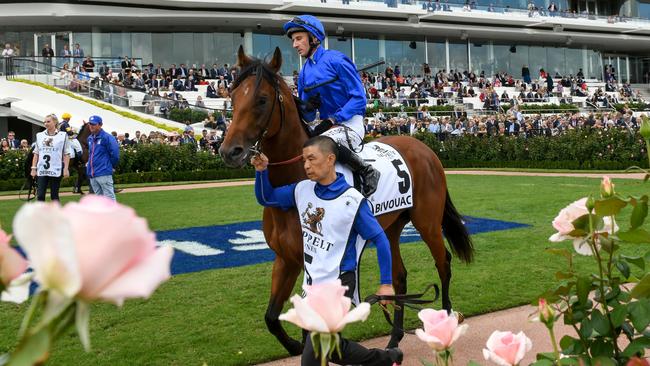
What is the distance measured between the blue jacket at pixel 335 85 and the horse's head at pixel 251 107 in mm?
367

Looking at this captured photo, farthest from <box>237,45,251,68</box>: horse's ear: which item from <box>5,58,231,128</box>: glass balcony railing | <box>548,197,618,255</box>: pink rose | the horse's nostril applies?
<box>5,58,231,128</box>: glass balcony railing

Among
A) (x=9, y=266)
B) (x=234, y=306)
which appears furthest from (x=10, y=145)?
(x=9, y=266)

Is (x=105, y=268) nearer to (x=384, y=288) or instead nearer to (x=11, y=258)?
(x=11, y=258)

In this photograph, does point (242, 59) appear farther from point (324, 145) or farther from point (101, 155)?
point (101, 155)

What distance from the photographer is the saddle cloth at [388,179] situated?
13.5ft

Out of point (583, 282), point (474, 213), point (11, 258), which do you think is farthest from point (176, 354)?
point (474, 213)

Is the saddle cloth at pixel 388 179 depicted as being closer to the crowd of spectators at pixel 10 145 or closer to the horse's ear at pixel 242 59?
the horse's ear at pixel 242 59

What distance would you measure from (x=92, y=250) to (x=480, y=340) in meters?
4.00

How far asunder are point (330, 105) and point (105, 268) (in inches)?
144

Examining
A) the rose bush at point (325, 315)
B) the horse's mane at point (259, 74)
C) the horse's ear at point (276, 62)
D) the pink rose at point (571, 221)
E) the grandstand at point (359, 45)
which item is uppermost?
the grandstand at point (359, 45)

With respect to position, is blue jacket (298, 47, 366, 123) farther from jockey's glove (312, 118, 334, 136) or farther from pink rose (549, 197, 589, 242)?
pink rose (549, 197, 589, 242)

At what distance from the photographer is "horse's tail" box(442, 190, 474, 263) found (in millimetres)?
5227

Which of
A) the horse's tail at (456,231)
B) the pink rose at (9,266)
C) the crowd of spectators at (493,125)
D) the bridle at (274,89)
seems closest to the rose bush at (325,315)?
the pink rose at (9,266)

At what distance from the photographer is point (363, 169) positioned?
12.9ft
